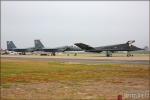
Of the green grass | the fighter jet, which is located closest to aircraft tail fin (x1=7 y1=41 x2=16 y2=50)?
the fighter jet

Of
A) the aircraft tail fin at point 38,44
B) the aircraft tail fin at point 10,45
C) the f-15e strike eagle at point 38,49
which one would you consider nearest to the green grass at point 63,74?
the f-15e strike eagle at point 38,49

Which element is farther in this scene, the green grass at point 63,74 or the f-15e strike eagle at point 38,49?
the f-15e strike eagle at point 38,49

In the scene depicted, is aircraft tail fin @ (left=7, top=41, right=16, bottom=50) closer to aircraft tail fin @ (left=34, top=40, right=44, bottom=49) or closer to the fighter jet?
the fighter jet

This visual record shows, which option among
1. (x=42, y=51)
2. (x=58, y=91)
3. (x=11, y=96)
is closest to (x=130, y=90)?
(x=58, y=91)

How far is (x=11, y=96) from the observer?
73.2 ft

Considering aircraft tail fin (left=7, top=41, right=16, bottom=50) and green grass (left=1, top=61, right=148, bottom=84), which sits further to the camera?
aircraft tail fin (left=7, top=41, right=16, bottom=50)

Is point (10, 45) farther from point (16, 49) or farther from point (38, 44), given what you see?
point (38, 44)

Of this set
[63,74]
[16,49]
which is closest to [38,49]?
[16,49]

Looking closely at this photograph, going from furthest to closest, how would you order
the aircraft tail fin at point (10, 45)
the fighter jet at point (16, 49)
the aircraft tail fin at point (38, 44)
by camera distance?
the aircraft tail fin at point (10, 45) → the fighter jet at point (16, 49) → the aircraft tail fin at point (38, 44)

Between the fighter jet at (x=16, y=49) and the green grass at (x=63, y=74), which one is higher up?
the fighter jet at (x=16, y=49)

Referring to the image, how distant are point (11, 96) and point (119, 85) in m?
9.83

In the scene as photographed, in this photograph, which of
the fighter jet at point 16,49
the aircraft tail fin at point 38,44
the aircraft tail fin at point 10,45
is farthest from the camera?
the aircraft tail fin at point 10,45

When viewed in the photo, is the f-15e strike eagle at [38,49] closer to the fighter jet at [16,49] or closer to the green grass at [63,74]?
the fighter jet at [16,49]

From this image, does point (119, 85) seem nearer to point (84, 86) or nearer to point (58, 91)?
point (84, 86)
